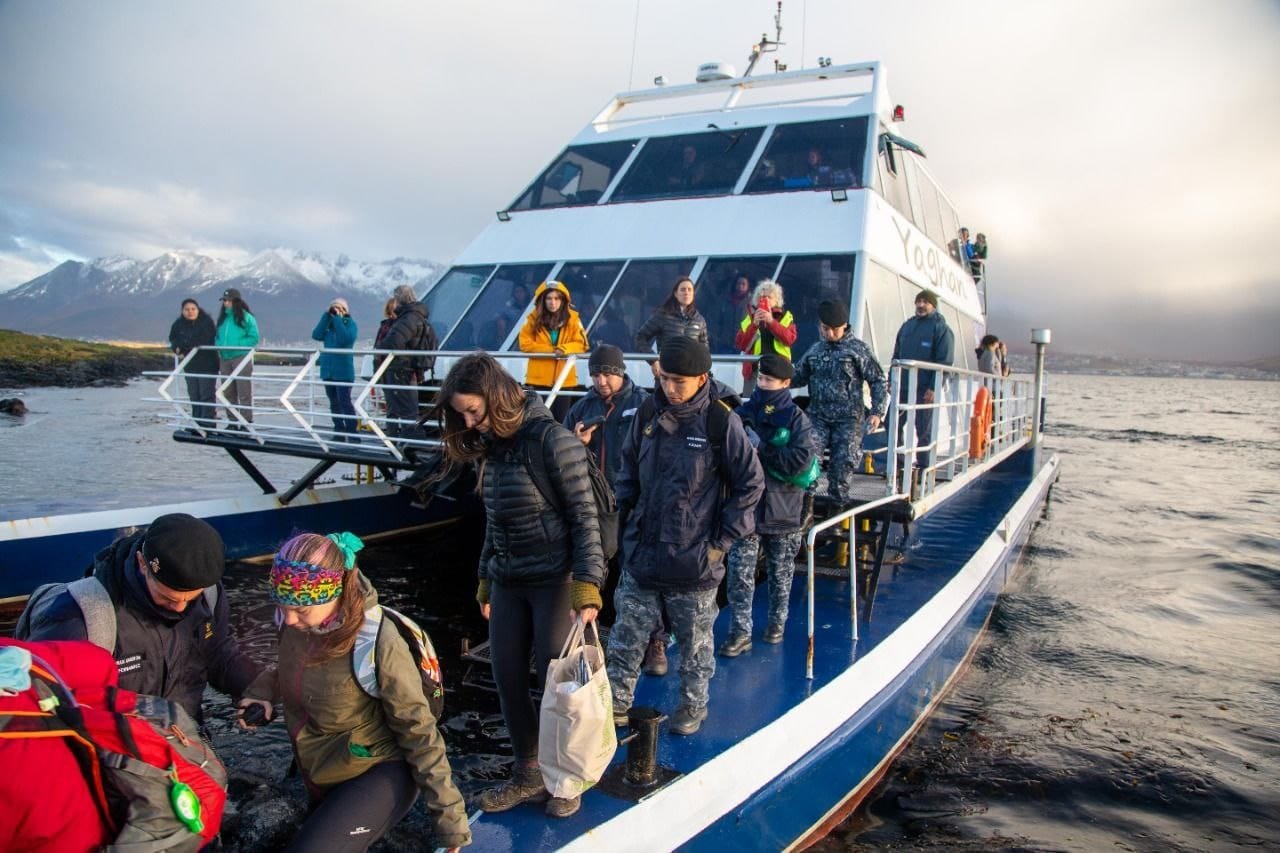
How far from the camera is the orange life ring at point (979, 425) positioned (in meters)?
8.47

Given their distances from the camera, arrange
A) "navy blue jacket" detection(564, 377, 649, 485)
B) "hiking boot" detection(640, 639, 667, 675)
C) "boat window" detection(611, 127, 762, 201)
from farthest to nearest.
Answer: "boat window" detection(611, 127, 762, 201), "navy blue jacket" detection(564, 377, 649, 485), "hiking boot" detection(640, 639, 667, 675)

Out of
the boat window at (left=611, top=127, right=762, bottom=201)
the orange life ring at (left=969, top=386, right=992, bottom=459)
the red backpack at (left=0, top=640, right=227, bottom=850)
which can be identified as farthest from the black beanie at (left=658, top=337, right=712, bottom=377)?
the boat window at (left=611, top=127, right=762, bottom=201)

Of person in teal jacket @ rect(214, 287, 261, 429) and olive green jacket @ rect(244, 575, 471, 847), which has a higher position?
person in teal jacket @ rect(214, 287, 261, 429)

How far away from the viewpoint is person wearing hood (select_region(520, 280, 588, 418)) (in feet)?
21.6

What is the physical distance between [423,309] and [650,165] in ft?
10.9

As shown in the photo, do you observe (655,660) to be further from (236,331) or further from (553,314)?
(236,331)

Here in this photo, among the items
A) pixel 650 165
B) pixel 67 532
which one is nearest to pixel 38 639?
pixel 67 532

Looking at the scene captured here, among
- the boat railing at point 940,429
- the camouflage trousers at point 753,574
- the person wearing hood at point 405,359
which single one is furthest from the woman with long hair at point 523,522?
the person wearing hood at point 405,359

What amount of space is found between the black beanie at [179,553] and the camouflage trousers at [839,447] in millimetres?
3871

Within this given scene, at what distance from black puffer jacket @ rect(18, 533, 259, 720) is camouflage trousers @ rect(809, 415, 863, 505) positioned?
373 centimetres

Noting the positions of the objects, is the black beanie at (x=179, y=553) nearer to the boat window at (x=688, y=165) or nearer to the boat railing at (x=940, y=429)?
the boat railing at (x=940, y=429)

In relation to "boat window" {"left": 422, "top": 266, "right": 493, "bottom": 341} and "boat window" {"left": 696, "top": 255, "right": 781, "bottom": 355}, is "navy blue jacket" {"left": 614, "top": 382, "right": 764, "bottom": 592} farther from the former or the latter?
"boat window" {"left": 422, "top": 266, "right": 493, "bottom": 341}

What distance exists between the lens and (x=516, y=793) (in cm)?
317

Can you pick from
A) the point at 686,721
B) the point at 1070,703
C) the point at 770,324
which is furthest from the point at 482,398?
the point at 1070,703
